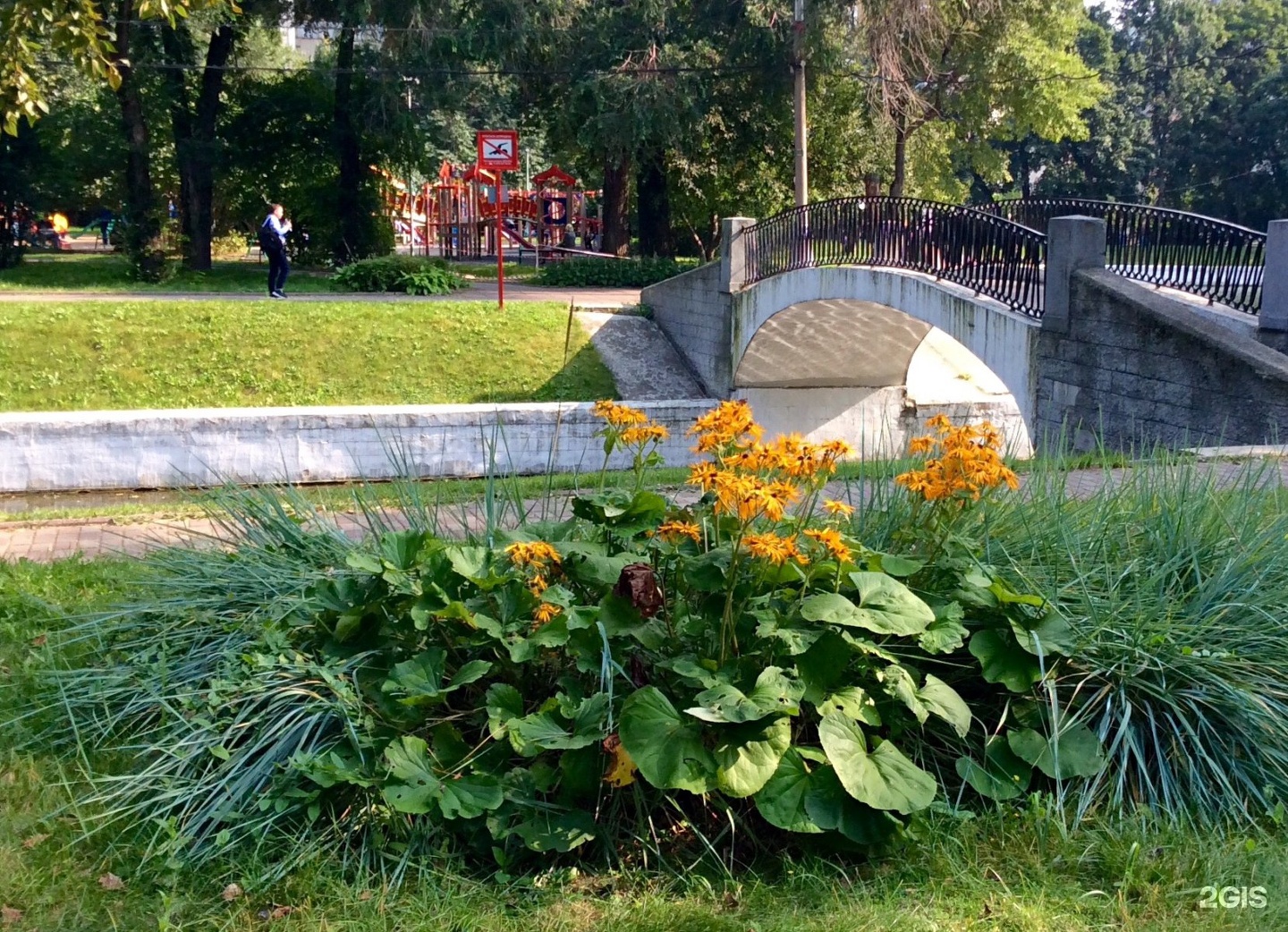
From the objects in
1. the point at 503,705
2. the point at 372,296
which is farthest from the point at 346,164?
the point at 503,705

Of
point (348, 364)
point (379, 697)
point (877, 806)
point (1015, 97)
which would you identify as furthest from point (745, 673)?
point (1015, 97)

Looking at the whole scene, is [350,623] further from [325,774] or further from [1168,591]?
[1168,591]

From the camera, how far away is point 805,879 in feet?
10.3

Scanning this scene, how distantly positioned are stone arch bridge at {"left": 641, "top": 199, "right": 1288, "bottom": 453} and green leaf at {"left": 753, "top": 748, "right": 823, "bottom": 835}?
174 cm

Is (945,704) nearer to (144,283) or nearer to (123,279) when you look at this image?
(144,283)

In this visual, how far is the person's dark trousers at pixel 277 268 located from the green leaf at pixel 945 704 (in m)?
21.7

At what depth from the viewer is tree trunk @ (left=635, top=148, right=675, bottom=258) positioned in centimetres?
3316

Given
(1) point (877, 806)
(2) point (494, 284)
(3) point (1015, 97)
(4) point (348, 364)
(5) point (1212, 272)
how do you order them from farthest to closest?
(3) point (1015, 97)
(2) point (494, 284)
(4) point (348, 364)
(5) point (1212, 272)
(1) point (877, 806)

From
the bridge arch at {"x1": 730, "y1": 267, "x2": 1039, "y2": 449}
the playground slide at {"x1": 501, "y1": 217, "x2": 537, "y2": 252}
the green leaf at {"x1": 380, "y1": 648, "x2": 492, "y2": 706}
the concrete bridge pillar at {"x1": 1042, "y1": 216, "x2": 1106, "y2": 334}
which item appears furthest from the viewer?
the playground slide at {"x1": 501, "y1": 217, "x2": 537, "y2": 252}

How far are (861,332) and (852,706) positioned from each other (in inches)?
719

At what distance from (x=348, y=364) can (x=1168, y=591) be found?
18398 millimetres

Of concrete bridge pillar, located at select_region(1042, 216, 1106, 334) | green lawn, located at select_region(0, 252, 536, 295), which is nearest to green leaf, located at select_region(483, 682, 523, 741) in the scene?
concrete bridge pillar, located at select_region(1042, 216, 1106, 334)

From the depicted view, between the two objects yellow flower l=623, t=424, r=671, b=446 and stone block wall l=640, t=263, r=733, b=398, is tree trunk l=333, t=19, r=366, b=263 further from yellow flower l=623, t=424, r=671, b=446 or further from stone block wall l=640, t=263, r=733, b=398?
yellow flower l=623, t=424, r=671, b=446

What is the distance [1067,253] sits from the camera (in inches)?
480
